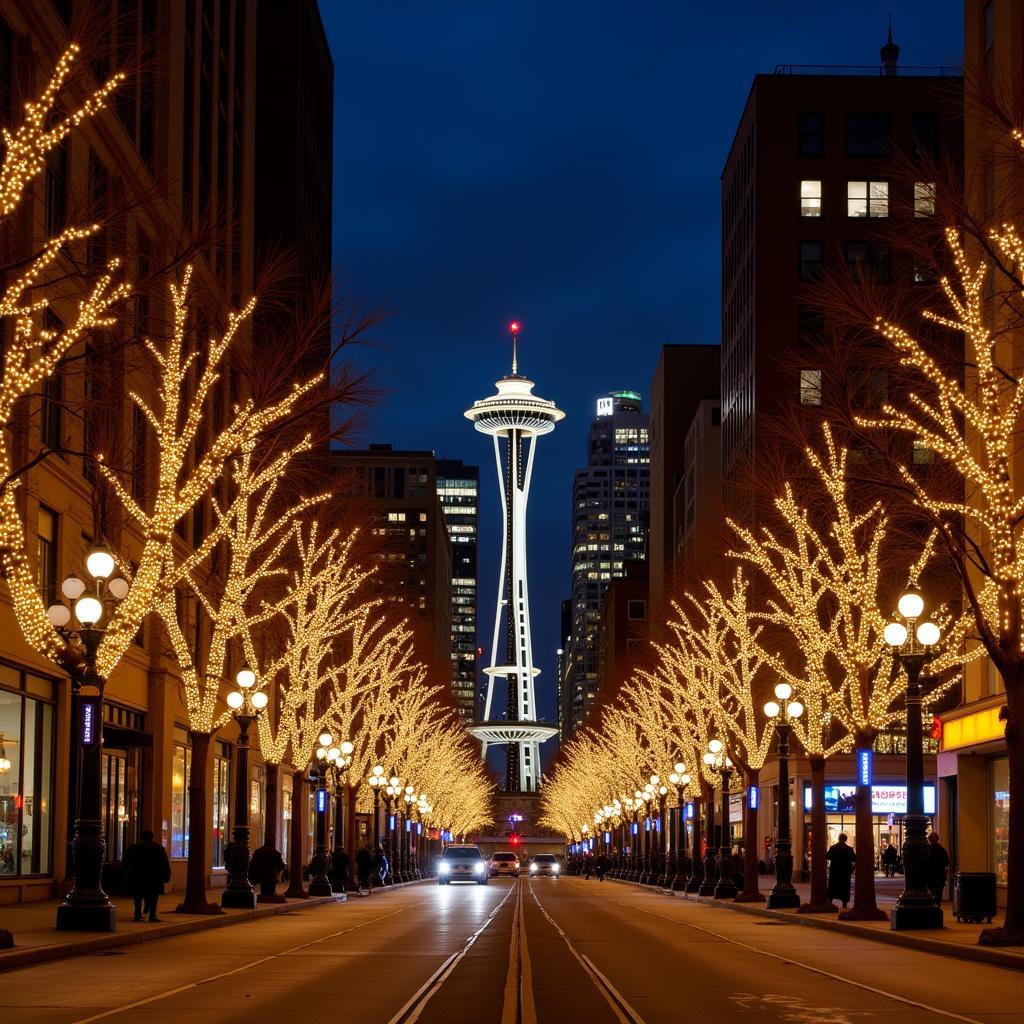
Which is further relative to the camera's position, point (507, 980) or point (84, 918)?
point (84, 918)

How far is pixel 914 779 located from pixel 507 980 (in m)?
14.7

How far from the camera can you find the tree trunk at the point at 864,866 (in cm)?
3831

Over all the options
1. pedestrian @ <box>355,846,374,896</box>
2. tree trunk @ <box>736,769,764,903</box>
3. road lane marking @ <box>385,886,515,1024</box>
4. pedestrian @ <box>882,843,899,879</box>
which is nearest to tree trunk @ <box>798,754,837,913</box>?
tree trunk @ <box>736,769,764,903</box>

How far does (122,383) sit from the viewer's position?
38.5 meters

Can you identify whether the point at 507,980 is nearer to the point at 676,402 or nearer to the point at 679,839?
the point at 679,839

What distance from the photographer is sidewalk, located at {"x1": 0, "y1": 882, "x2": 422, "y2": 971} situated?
79.9 feet

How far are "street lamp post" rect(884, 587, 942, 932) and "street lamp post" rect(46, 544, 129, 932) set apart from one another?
14.6 meters

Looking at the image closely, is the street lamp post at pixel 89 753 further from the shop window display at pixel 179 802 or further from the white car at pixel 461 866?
the white car at pixel 461 866

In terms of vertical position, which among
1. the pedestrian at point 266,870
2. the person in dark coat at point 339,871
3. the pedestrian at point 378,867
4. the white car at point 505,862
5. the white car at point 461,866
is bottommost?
the white car at point 505,862

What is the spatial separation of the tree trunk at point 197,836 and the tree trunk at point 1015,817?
1738 cm

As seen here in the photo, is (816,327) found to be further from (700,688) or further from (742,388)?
(700,688)

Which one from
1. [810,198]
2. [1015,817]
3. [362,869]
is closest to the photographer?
[1015,817]

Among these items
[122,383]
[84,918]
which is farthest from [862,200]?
[84,918]

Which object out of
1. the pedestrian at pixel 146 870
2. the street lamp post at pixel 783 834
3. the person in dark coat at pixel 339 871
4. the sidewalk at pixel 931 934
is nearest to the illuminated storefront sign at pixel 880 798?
the person in dark coat at pixel 339 871
